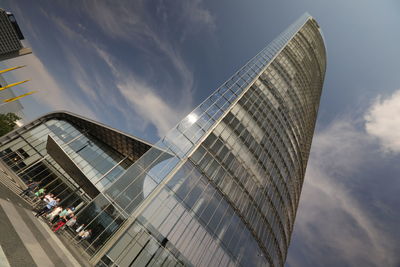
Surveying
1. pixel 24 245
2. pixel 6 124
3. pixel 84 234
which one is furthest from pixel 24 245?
pixel 6 124

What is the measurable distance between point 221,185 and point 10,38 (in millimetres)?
99335


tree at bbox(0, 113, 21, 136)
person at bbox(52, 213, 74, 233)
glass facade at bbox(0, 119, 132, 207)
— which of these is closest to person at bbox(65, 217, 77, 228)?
person at bbox(52, 213, 74, 233)

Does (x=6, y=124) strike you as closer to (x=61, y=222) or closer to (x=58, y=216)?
(x=58, y=216)

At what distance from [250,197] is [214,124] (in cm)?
962

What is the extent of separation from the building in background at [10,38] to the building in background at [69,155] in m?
70.4

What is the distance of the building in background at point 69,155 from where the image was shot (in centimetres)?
2270

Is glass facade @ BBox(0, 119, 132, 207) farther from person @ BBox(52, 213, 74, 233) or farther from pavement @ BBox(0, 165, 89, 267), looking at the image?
pavement @ BBox(0, 165, 89, 267)

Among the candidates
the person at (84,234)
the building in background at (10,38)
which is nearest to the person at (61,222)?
the person at (84,234)

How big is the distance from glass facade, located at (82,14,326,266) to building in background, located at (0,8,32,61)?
88500mm

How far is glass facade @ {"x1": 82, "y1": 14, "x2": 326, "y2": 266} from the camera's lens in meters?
12.2

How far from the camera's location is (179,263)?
42.5 feet

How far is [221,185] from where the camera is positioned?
1905cm

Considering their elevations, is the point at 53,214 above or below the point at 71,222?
below

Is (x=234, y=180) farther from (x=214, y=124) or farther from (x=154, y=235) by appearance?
(x=154, y=235)
